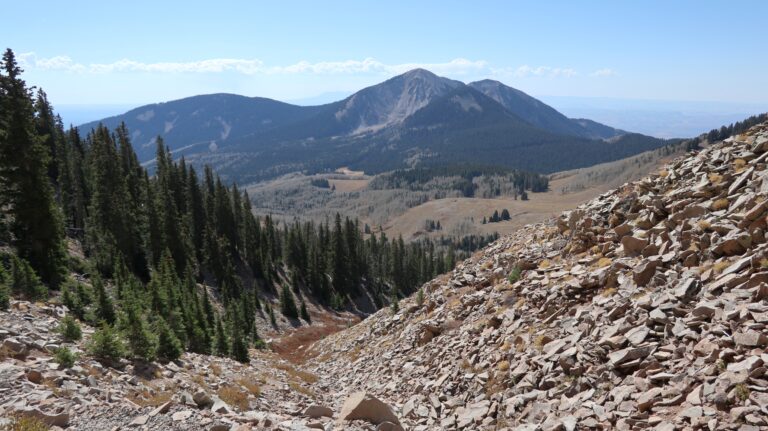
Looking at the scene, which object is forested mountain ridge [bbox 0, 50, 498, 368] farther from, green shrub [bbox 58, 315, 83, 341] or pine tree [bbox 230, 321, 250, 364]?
green shrub [bbox 58, 315, 83, 341]

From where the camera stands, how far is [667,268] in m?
13.8

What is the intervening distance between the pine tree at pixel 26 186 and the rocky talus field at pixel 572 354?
38.4 ft

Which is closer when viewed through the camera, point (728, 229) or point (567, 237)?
point (728, 229)

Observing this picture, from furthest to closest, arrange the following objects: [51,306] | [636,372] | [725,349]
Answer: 1. [51,306]
2. [636,372]
3. [725,349]

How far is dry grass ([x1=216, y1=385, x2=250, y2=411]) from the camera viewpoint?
1427 centimetres

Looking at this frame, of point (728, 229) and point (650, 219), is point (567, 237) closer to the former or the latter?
point (650, 219)

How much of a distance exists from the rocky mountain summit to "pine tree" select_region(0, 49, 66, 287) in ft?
74.4

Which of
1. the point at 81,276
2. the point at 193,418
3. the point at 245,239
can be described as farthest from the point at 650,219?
the point at 245,239

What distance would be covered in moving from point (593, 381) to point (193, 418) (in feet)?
34.3

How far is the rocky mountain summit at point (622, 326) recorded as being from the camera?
937 centimetres

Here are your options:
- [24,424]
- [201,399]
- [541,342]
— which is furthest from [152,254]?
[541,342]

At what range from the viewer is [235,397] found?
14.8 m

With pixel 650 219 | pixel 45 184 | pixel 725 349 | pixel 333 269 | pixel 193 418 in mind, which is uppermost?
pixel 45 184

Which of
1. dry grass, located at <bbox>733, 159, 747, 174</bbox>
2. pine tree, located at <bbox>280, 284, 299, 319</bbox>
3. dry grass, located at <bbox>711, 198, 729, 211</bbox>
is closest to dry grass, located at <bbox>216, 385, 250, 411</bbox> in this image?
dry grass, located at <bbox>711, 198, 729, 211</bbox>
